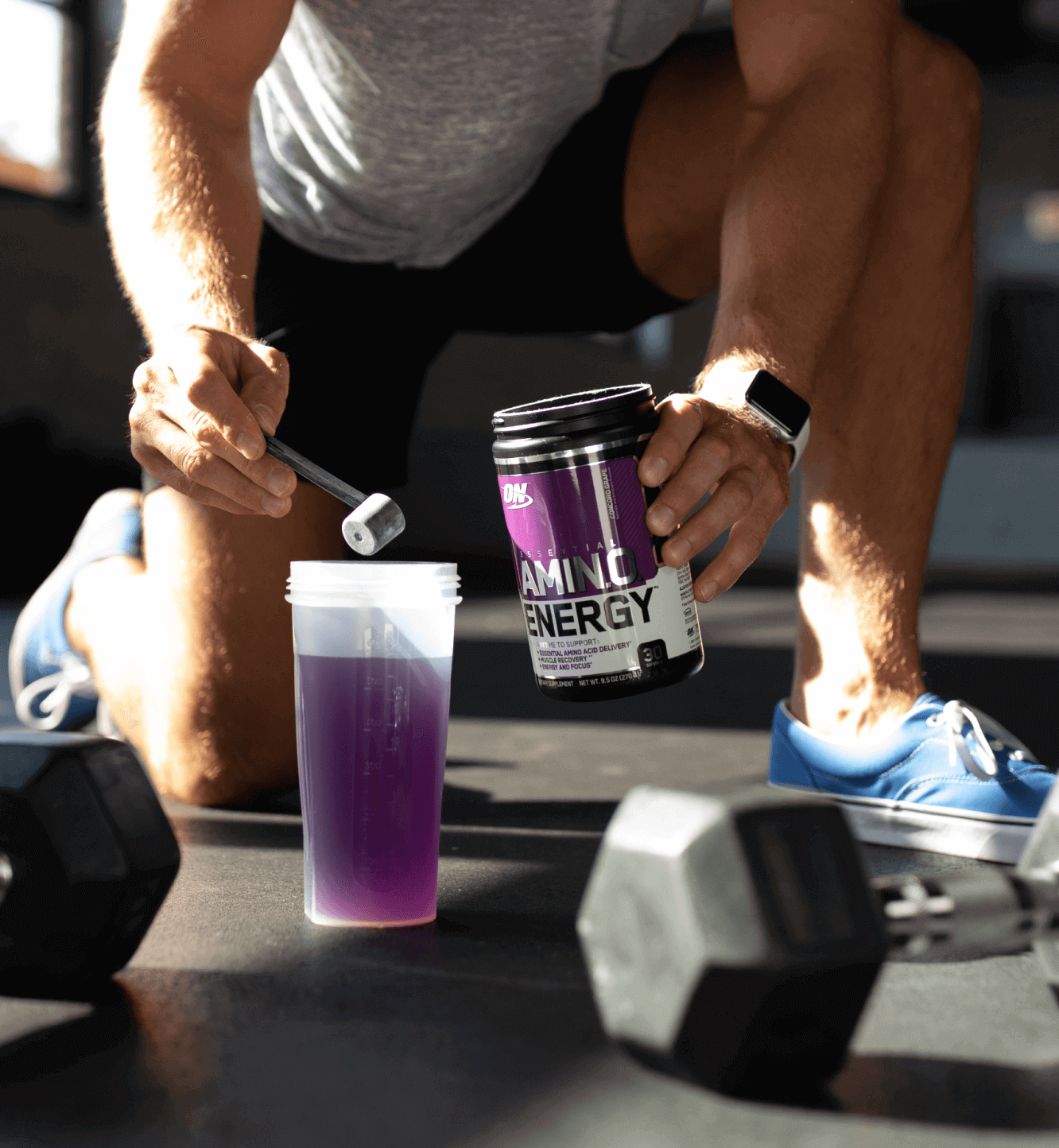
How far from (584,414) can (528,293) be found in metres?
0.88

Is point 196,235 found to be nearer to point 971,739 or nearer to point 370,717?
point 370,717

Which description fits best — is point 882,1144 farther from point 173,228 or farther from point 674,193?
point 674,193

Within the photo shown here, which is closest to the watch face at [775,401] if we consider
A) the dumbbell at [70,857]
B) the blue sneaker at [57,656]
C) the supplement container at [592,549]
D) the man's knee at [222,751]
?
the supplement container at [592,549]

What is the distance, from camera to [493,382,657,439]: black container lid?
0.92 m

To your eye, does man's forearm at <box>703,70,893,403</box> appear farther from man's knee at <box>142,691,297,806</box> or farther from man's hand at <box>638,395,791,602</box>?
man's knee at <box>142,691,297,806</box>

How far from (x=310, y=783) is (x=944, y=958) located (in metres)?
0.49

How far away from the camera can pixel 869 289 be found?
1398 millimetres

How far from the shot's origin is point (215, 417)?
0.90 metres

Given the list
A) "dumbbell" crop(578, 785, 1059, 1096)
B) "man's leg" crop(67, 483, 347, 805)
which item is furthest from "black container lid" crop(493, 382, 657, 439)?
"man's leg" crop(67, 483, 347, 805)

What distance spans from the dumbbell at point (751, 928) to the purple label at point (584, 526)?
308mm

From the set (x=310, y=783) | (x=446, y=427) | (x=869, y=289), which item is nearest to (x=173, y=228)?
(x=310, y=783)

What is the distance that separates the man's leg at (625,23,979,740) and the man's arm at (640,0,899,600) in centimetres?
8

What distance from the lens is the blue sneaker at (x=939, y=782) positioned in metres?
1.17

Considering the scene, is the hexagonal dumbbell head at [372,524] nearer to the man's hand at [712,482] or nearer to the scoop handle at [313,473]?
the scoop handle at [313,473]
